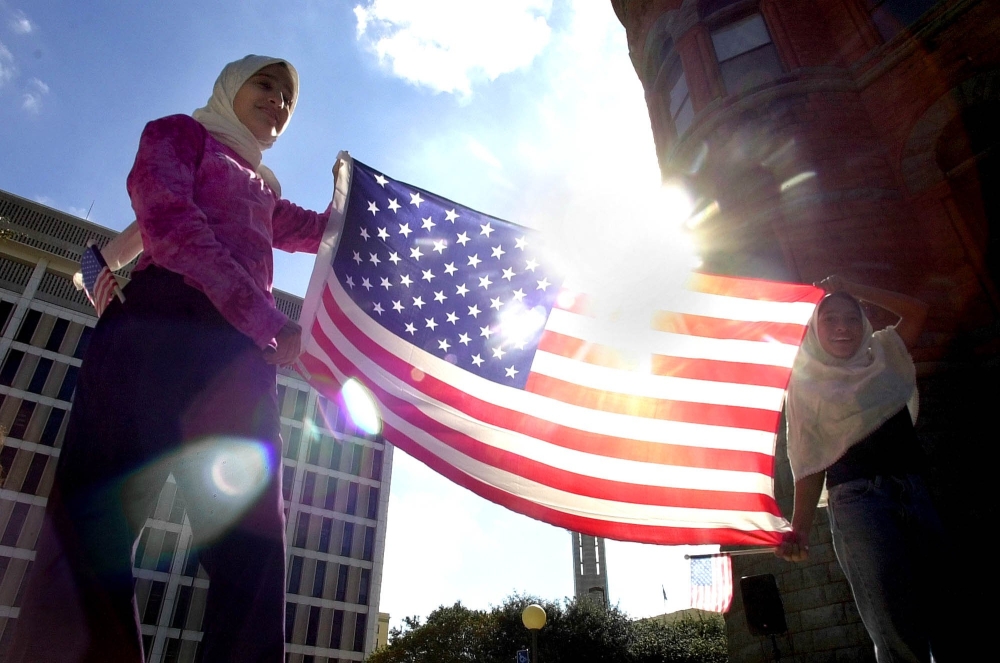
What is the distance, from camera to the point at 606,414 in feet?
15.0

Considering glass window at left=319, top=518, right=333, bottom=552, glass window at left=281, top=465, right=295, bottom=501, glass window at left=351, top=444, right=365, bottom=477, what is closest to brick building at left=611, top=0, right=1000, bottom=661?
glass window at left=281, top=465, right=295, bottom=501

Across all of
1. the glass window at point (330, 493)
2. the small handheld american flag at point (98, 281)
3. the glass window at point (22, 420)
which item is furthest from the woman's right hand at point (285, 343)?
the glass window at point (330, 493)

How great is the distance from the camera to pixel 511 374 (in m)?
4.54

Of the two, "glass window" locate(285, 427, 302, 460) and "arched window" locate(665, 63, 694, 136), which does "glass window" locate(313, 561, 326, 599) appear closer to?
"glass window" locate(285, 427, 302, 460)

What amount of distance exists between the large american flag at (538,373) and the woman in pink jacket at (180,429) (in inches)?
62.7

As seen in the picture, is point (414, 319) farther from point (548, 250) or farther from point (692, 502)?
point (692, 502)

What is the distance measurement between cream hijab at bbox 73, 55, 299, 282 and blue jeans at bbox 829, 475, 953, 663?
329 centimetres

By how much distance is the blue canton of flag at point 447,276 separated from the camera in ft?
14.7

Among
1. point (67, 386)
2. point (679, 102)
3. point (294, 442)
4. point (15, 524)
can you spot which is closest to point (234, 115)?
point (679, 102)

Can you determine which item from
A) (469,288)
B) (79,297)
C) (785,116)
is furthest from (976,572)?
(79,297)

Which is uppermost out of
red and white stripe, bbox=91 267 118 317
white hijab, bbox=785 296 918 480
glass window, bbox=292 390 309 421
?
glass window, bbox=292 390 309 421

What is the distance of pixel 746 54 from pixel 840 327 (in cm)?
1103

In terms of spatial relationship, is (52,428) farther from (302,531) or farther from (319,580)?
(319,580)

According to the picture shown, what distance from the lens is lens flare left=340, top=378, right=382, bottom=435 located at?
14.3ft
